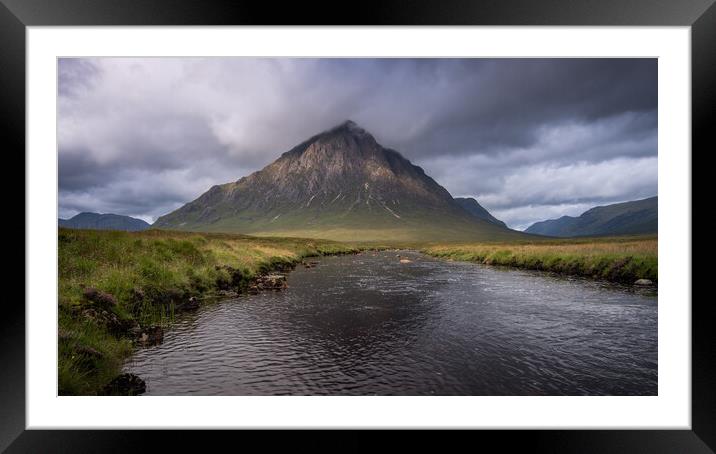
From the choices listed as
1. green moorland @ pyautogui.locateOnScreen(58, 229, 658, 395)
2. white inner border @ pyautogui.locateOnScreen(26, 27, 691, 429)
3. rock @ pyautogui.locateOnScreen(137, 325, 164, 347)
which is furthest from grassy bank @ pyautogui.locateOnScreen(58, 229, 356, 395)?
white inner border @ pyautogui.locateOnScreen(26, 27, 691, 429)

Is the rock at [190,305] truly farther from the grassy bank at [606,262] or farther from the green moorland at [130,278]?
the grassy bank at [606,262]

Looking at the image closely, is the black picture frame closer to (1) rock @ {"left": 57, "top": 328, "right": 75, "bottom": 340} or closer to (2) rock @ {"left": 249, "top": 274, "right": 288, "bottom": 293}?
(1) rock @ {"left": 57, "top": 328, "right": 75, "bottom": 340}

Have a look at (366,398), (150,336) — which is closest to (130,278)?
(150,336)

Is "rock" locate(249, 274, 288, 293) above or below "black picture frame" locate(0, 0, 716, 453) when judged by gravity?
below

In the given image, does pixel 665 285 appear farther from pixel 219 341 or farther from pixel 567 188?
pixel 567 188

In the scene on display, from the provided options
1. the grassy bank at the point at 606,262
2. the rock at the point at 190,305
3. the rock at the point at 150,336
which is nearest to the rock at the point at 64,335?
the rock at the point at 150,336

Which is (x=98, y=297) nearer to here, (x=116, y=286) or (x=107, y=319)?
(x=107, y=319)
